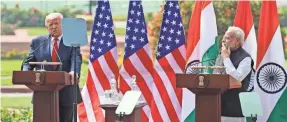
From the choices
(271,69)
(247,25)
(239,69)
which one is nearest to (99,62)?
(247,25)

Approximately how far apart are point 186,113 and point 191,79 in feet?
4.18

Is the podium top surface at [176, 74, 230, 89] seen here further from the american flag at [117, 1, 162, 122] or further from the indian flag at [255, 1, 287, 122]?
the american flag at [117, 1, 162, 122]

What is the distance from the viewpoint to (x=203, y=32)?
23.3 feet

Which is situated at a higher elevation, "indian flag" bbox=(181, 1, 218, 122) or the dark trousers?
"indian flag" bbox=(181, 1, 218, 122)

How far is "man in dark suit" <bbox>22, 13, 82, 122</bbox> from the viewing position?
635 cm

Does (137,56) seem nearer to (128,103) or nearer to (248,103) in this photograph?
(128,103)

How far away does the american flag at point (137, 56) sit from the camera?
7.40 m

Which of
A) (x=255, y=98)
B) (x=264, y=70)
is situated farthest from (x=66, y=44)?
(x=264, y=70)

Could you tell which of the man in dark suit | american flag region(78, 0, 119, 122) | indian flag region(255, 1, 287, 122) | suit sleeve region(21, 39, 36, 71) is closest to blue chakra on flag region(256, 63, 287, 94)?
indian flag region(255, 1, 287, 122)

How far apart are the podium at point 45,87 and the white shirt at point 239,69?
1.41 metres

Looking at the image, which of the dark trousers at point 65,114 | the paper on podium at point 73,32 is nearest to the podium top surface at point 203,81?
the paper on podium at point 73,32

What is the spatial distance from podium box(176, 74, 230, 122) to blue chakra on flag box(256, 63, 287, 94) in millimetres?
1077

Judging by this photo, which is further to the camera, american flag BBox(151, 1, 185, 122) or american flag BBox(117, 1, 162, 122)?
american flag BBox(117, 1, 162, 122)

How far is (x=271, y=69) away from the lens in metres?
6.89
